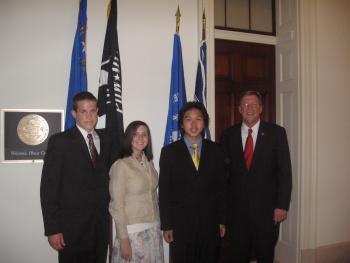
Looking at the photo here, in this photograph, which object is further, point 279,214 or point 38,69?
point 38,69

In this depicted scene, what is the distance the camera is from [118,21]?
2615 mm

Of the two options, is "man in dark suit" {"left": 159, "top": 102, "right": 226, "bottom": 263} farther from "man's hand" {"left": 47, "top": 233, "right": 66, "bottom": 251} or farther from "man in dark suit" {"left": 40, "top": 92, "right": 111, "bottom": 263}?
"man's hand" {"left": 47, "top": 233, "right": 66, "bottom": 251}

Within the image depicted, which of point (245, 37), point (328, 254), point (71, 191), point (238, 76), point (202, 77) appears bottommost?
point (328, 254)

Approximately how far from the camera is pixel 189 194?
1854 millimetres

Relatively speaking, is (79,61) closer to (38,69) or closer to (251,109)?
(38,69)

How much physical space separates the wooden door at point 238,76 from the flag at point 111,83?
1.15 meters

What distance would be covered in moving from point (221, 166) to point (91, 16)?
5.74 ft

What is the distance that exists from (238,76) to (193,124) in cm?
145

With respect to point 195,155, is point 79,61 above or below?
above

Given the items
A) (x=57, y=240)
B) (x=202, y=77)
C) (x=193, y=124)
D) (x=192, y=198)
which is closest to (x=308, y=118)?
(x=202, y=77)

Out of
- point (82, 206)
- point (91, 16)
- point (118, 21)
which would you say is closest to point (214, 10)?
point (118, 21)

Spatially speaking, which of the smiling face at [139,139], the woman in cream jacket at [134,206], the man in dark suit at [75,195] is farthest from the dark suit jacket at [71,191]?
the smiling face at [139,139]

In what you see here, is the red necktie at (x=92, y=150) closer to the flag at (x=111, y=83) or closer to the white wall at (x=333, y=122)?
the flag at (x=111, y=83)

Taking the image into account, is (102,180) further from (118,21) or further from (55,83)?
(118,21)
